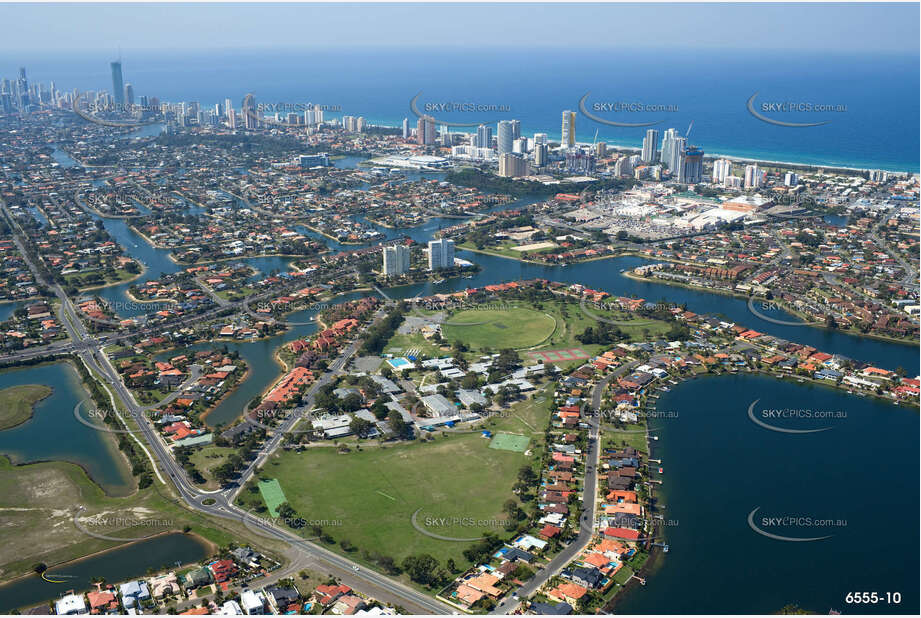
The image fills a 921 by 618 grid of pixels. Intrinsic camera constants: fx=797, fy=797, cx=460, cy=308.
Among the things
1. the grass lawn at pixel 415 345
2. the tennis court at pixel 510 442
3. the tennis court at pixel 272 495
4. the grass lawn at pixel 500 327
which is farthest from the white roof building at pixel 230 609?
the grass lawn at pixel 500 327

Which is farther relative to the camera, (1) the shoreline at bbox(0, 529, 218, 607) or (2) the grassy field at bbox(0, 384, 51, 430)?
(2) the grassy field at bbox(0, 384, 51, 430)

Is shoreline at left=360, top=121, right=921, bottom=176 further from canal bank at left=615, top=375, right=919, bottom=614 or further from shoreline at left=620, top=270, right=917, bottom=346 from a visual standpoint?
canal bank at left=615, top=375, right=919, bottom=614

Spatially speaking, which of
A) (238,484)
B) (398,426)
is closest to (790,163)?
(398,426)

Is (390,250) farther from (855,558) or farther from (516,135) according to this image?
(516,135)

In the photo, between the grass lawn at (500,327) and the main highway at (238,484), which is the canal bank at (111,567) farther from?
the grass lawn at (500,327)
